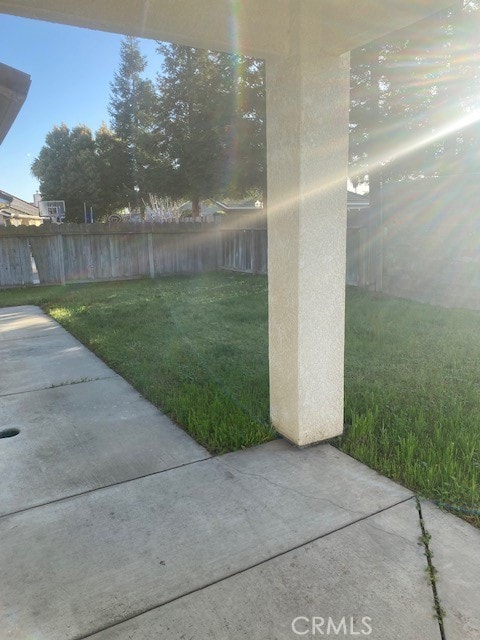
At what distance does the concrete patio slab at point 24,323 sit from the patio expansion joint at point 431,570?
18.4 feet

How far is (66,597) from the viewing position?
1.84 metres

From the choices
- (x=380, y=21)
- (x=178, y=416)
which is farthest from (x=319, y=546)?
(x=380, y=21)

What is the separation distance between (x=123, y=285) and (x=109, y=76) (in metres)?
28.5

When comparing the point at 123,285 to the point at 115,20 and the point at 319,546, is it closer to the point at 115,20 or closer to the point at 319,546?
the point at 115,20

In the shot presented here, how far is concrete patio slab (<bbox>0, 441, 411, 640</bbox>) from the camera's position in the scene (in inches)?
71.6

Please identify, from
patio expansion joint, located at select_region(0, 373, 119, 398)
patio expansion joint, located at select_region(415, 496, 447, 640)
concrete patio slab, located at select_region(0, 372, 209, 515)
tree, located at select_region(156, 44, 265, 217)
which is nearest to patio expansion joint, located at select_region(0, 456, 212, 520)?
concrete patio slab, located at select_region(0, 372, 209, 515)

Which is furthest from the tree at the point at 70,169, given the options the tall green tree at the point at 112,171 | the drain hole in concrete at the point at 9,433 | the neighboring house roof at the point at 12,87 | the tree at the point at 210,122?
the drain hole in concrete at the point at 9,433

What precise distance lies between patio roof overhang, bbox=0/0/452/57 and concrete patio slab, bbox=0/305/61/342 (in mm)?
4866

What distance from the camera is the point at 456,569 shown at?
193 centimetres

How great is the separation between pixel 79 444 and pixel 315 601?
2.02 metres

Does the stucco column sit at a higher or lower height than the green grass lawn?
higher

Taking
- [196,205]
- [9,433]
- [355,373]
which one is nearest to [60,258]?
[9,433]

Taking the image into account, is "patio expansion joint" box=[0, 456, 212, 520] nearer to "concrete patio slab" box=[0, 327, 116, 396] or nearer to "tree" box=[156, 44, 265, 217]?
"concrete patio slab" box=[0, 327, 116, 396]

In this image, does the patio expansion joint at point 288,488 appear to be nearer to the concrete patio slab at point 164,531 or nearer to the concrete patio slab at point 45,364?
the concrete patio slab at point 164,531
